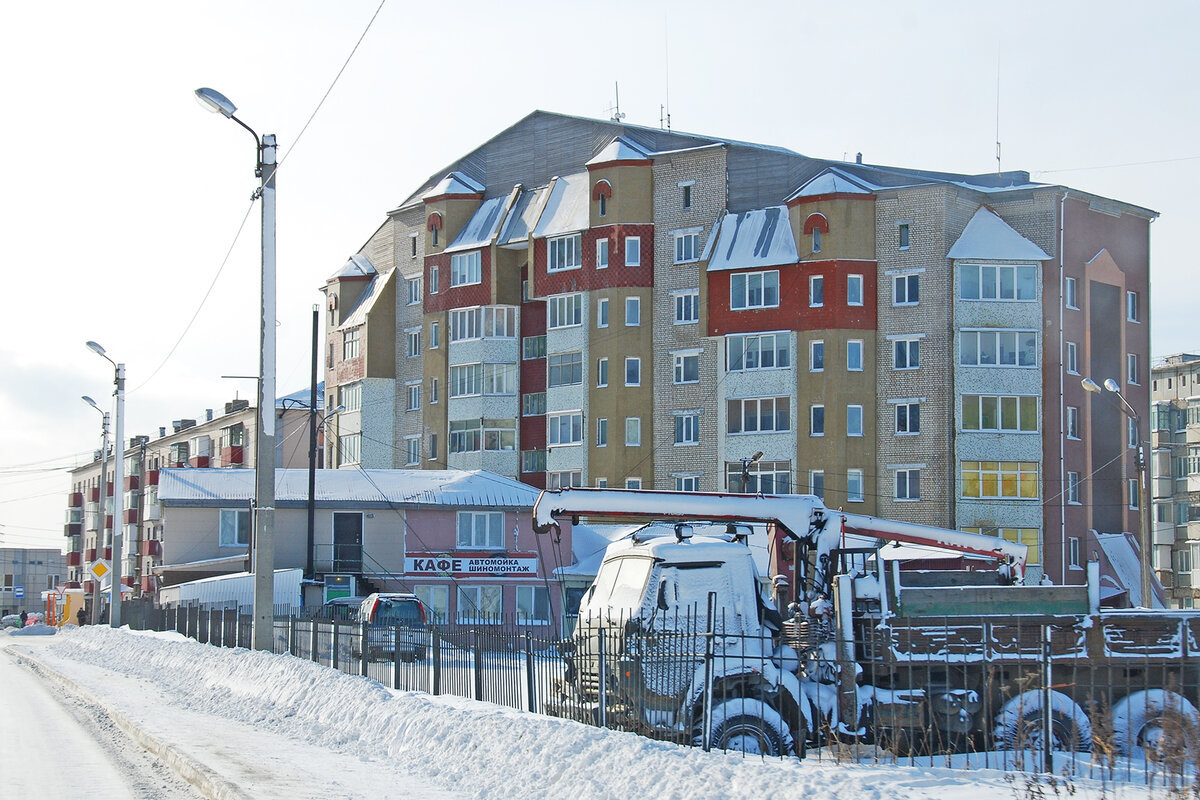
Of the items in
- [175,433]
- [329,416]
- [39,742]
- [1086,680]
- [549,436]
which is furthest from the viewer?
[175,433]

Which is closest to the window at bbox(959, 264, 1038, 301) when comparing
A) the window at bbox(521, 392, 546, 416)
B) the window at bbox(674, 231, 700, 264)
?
the window at bbox(674, 231, 700, 264)

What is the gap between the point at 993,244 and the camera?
2311 inches

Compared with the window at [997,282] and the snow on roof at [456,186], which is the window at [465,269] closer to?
the snow on roof at [456,186]

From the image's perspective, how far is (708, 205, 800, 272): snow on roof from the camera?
61156 mm

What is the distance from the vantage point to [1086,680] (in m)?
15.4

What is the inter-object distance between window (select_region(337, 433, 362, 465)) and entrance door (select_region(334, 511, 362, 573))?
23.3 m

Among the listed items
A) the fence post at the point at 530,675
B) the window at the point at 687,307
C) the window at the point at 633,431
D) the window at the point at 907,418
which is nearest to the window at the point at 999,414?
the window at the point at 907,418

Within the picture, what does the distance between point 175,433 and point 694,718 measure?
106498mm

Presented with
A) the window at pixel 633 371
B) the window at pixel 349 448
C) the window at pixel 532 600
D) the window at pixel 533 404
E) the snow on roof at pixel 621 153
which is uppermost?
the snow on roof at pixel 621 153

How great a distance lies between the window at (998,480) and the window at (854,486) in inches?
166

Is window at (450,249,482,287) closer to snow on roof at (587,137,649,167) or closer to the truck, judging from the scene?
snow on roof at (587,137,649,167)

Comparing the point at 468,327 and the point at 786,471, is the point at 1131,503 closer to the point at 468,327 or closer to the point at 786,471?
the point at 786,471

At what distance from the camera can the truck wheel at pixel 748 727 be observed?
14.4m

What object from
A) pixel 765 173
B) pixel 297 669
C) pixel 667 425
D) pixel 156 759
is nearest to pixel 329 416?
pixel 667 425
